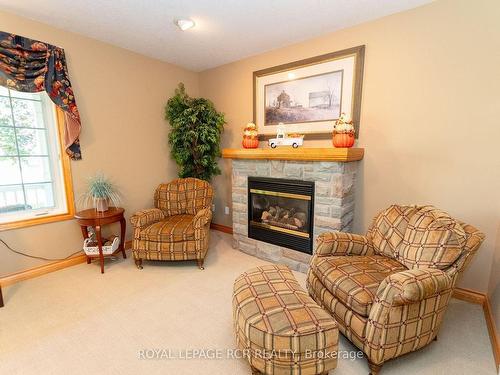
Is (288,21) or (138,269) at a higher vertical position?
(288,21)

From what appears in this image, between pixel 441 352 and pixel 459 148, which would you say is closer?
pixel 441 352

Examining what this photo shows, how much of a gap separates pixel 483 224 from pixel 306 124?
6.16 ft

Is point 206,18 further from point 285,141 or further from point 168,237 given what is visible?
point 168,237

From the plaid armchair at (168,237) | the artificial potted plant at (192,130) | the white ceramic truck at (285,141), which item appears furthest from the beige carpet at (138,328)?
the artificial potted plant at (192,130)

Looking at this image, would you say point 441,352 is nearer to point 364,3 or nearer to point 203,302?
point 203,302

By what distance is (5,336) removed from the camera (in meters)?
1.72

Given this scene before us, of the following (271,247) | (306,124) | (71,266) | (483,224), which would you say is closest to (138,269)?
(71,266)

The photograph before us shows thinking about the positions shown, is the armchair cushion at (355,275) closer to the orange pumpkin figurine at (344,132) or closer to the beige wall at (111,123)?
the orange pumpkin figurine at (344,132)

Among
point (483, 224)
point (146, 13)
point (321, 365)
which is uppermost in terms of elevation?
→ point (146, 13)

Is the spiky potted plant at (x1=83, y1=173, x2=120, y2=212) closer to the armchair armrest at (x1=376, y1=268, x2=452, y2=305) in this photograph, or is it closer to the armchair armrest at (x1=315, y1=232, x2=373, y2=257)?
the armchair armrest at (x1=315, y1=232, x2=373, y2=257)

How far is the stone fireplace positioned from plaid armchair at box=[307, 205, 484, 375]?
1.86ft

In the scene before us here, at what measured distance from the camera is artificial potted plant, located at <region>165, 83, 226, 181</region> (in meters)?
3.32

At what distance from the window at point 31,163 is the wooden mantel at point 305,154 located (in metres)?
1.95

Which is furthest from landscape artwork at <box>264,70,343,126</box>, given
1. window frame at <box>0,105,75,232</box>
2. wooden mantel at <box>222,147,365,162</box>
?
window frame at <box>0,105,75,232</box>
